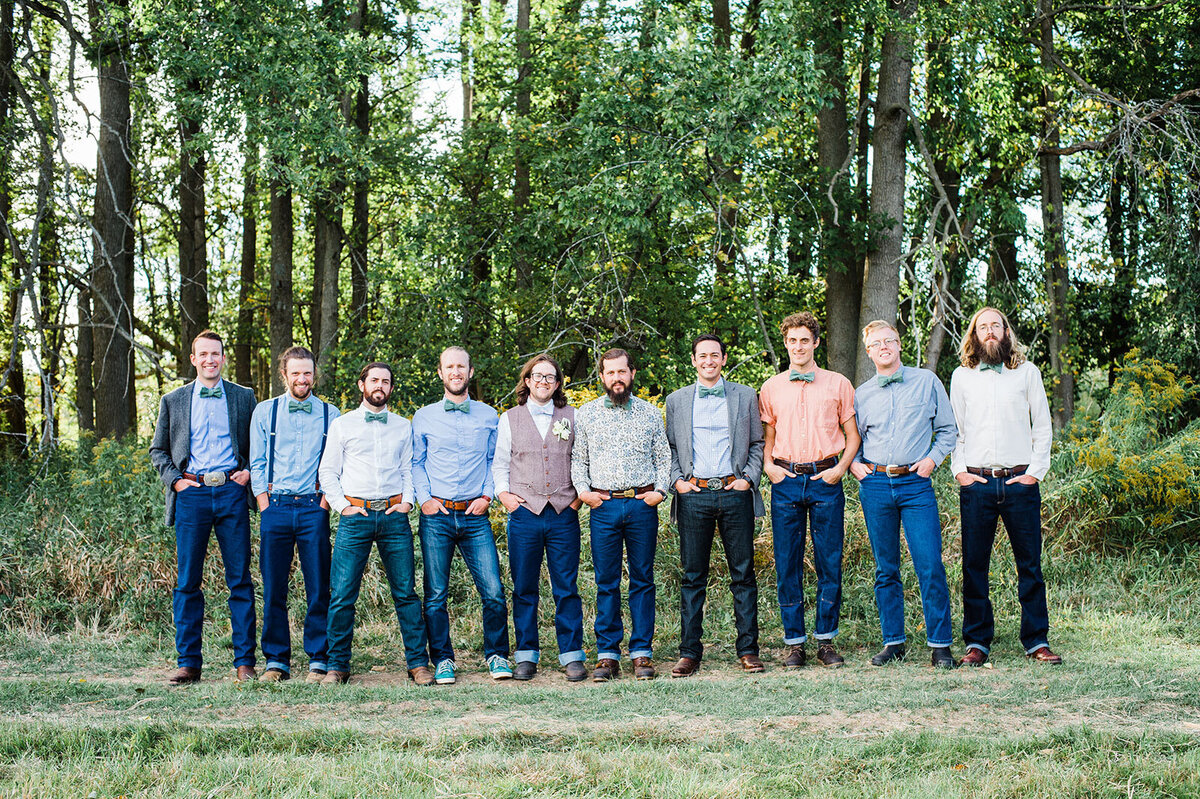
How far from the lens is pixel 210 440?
6.55m

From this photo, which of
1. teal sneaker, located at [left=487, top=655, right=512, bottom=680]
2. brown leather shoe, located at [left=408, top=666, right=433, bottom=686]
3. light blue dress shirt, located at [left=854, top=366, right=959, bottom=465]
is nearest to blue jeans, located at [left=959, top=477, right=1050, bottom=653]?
light blue dress shirt, located at [left=854, top=366, right=959, bottom=465]

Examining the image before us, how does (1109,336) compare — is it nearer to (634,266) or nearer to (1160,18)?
(1160,18)

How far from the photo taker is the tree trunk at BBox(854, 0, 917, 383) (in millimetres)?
13750

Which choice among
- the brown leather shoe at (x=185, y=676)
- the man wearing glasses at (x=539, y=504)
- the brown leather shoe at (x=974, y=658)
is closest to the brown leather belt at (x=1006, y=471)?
the brown leather shoe at (x=974, y=658)

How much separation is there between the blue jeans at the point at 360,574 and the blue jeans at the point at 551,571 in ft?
1.96

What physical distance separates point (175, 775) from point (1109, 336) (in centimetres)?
1599


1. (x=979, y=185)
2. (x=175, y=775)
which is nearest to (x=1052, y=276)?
(x=979, y=185)

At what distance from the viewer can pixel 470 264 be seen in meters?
14.5

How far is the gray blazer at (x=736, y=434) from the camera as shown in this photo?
255 inches

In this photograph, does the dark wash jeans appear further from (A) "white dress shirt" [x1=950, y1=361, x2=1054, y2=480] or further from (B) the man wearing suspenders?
(B) the man wearing suspenders

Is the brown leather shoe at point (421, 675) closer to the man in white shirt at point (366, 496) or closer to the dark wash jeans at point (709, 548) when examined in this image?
the man in white shirt at point (366, 496)

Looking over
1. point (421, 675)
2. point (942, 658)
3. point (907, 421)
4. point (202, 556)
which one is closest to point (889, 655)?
point (942, 658)

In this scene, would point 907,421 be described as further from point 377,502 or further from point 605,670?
point 377,502

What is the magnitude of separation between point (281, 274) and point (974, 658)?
11.7m
